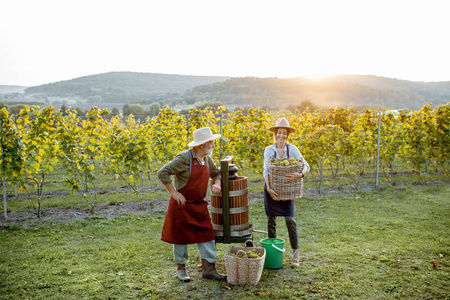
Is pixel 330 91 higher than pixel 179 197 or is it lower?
higher

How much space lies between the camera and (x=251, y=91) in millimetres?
79938

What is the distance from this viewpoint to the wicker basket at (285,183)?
423 cm

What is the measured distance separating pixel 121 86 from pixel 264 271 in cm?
9887

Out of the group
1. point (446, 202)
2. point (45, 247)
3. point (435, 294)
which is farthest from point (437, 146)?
point (45, 247)

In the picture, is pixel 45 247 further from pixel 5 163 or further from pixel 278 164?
pixel 278 164

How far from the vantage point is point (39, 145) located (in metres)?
7.38

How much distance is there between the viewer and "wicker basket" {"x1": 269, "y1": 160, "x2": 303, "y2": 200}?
13.9 ft

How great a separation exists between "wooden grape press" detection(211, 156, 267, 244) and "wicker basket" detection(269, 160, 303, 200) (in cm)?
38

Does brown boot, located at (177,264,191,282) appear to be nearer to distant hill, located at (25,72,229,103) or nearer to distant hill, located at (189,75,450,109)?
distant hill, located at (189,75,450,109)

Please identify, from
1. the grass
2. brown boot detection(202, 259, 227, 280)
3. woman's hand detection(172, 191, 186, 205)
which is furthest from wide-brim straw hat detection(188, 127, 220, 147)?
the grass

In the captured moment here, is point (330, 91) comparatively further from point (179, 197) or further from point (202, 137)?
point (179, 197)

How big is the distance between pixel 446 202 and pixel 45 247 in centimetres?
834

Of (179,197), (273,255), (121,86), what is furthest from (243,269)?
(121,86)

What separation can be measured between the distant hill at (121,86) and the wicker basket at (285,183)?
86.3 meters
